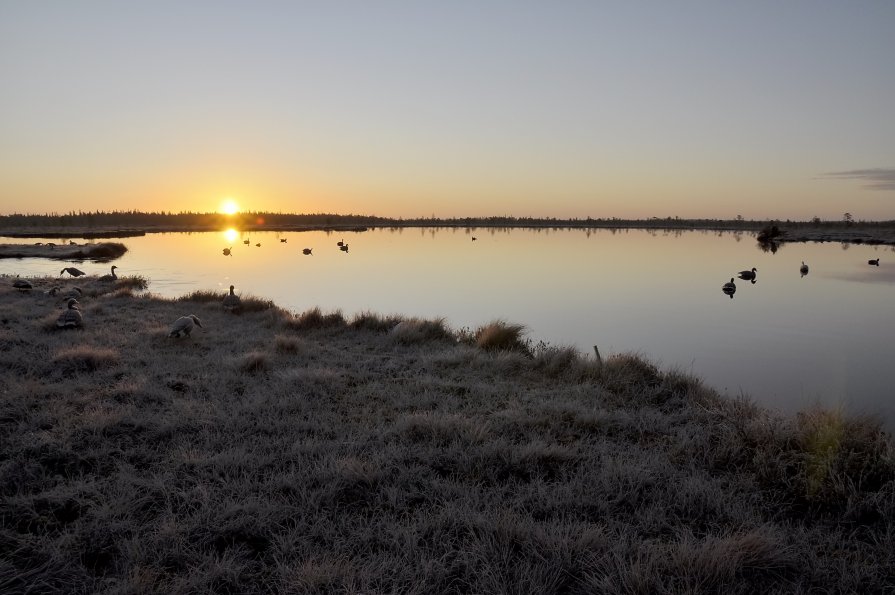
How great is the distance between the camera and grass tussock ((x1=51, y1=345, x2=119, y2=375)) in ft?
25.9

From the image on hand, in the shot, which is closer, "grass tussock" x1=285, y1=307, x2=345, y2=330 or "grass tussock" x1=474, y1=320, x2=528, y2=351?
"grass tussock" x1=474, y1=320, x2=528, y2=351

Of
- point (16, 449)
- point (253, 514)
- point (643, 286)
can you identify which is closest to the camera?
point (253, 514)

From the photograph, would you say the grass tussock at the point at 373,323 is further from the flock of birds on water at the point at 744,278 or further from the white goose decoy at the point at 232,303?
the flock of birds on water at the point at 744,278

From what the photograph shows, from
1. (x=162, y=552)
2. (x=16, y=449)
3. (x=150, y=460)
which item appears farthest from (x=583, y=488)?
(x=16, y=449)

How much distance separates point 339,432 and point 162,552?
2.35 meters

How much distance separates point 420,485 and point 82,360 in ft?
23.1

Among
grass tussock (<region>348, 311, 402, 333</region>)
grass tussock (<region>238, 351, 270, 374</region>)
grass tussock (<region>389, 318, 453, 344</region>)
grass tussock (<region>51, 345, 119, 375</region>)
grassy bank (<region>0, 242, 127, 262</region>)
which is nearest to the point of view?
grass tussock (<region>51, 345, 119, 375</region>)

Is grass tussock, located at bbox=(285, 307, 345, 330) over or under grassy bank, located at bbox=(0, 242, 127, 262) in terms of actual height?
under

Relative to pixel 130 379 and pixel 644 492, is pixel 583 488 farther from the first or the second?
pixel 130 379

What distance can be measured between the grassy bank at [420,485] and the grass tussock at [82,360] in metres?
0.06

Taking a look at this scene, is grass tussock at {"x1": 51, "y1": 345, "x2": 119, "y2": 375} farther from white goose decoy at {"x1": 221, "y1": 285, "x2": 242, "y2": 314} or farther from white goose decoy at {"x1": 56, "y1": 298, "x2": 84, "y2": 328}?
white goose decoy at {"x1": 221, "y1": 285, "x2": 242, "y2": 314}

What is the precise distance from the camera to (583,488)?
4.41 meters

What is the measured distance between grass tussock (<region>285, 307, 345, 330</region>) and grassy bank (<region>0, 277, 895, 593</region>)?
475 centimetres

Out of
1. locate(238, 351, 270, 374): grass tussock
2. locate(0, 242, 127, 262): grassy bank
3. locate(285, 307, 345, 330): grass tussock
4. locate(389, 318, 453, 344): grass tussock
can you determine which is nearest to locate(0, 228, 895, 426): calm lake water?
locate(0, 242, 127, 262): grassy bank
